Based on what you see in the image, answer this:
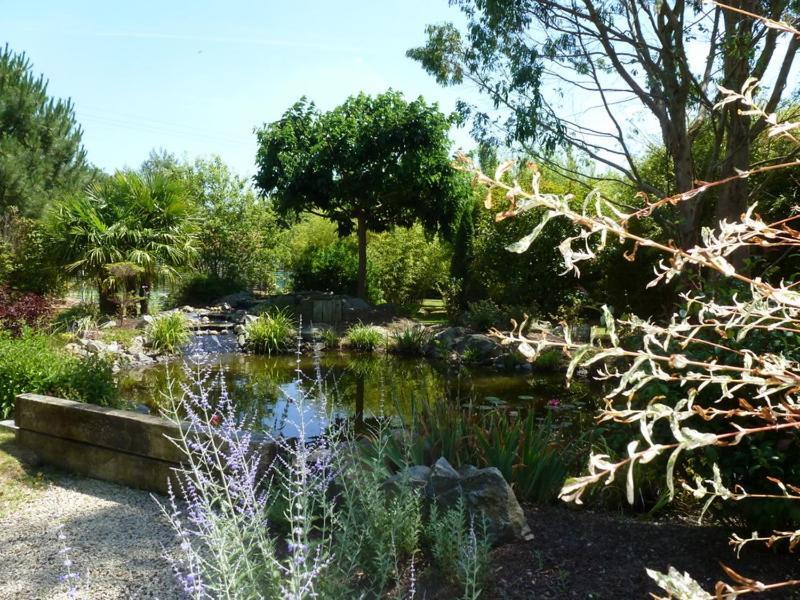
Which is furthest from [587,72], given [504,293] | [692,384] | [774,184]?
[692,384]

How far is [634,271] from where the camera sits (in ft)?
42.3

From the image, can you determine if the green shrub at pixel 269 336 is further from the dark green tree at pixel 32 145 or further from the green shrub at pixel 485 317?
the dark green tree at pixel 32 145

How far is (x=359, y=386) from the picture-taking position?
32.9 ft

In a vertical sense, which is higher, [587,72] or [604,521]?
[587,72]

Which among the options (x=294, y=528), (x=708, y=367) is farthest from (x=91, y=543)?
(x=708, y=367)

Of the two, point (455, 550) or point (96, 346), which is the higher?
point (455, 550)

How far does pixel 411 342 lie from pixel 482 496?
10215mm

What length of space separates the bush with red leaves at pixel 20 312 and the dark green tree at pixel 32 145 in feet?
33.9

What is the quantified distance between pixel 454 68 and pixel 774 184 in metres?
5.58

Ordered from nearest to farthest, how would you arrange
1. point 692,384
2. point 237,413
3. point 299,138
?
point 692,384, point 237,413, point 299,138

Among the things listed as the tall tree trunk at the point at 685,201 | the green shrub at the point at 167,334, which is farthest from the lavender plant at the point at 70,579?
the green shrub at the point at 167,334

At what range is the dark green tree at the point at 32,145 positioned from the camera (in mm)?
19094

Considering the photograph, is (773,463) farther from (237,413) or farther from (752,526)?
(237,413)

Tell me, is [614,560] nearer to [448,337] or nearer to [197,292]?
[448,337]
